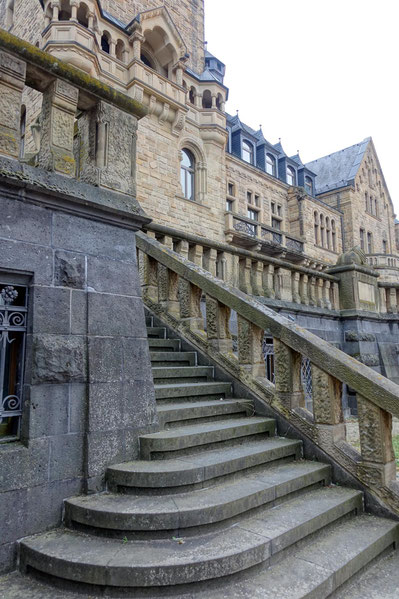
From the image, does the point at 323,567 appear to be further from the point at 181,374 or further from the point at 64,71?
the point at 64,71

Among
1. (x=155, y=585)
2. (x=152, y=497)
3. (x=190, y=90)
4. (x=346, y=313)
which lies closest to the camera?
(x=155, y=585)

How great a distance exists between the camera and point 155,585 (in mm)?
2131

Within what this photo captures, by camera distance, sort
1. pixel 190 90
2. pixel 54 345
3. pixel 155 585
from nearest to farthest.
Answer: pixel 155 585
pixel 54 345
pixel 190 90

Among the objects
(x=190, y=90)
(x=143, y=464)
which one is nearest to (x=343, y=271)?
(x=143, y=464)

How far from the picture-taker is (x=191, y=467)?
2900 mm

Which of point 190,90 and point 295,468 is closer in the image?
point 295,468

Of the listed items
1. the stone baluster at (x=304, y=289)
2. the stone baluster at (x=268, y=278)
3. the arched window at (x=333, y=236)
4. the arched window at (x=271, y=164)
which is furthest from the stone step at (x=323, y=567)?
the arched window at (x=333, y=236)

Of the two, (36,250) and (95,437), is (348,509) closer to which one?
(95,437)

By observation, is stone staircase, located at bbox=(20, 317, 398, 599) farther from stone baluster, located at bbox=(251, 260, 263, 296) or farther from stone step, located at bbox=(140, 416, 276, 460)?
stone baluster, located at bbox=(251, 260, 263, 296)

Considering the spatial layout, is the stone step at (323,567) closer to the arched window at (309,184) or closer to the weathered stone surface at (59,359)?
the weathered stone surface at (59,359)

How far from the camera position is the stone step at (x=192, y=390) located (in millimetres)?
4012

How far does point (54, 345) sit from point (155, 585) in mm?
1684

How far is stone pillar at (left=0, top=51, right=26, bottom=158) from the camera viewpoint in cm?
301

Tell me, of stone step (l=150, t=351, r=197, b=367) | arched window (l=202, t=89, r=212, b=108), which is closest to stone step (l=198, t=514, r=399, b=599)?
stone step (l=150, t=351, r=197, b=367)
